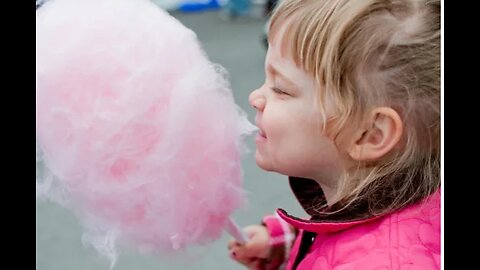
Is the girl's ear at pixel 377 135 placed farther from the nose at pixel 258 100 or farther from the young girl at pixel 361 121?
the nose at pixel 258 100

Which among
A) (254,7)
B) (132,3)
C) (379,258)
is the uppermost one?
(132,3)

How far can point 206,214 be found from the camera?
0.97m

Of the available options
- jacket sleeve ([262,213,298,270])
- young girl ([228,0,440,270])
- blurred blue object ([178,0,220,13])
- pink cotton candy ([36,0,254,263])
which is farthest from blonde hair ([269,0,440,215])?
blurred blue object ([178,0,220,13])

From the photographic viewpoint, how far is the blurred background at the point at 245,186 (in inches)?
58.9

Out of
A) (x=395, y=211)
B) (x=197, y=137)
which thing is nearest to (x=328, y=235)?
(x=395, y=211)

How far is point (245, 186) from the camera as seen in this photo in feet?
3.98

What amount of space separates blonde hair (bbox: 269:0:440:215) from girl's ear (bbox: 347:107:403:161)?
0.01m

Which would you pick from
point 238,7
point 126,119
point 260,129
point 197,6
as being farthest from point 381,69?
point 238,7

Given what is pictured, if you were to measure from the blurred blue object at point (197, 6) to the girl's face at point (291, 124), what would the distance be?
3534 millimetres

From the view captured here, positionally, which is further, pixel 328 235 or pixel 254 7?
pixel 254 7

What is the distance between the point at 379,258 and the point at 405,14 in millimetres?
275
